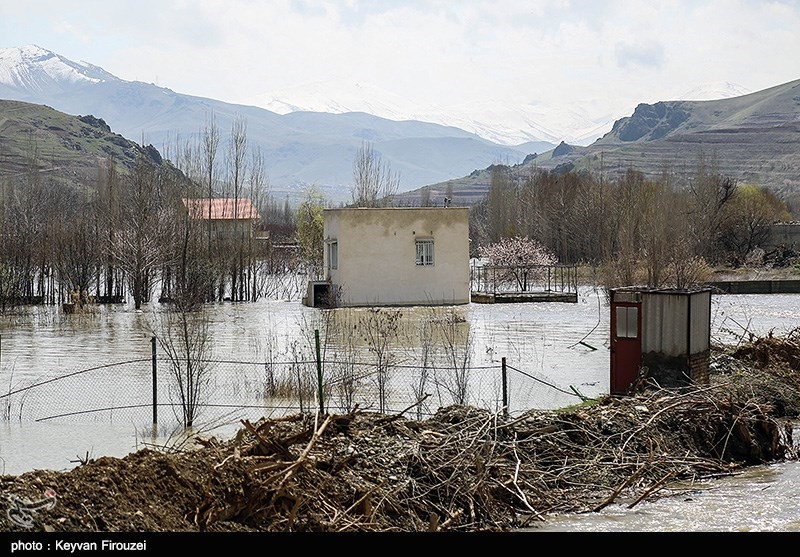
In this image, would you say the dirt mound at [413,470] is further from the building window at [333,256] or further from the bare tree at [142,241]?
the bare tree at [142,241]

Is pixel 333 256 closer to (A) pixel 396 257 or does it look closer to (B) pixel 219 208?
(A) pixel 396 257

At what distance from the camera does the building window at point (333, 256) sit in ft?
124

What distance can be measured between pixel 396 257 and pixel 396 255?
8 cm

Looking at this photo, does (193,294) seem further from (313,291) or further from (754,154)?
(754,154)

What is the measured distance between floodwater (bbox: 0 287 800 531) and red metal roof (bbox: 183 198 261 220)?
20.1ft

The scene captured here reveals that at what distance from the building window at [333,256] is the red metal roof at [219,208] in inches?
337

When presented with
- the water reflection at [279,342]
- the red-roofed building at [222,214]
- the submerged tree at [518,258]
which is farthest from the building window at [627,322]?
the submerged tree at [518,258]

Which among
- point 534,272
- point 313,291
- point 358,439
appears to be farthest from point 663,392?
point 534,272

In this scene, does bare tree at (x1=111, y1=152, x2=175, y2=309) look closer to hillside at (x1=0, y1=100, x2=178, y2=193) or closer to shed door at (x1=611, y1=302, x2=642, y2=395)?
shed door at (x1=611, y1=302, x2=642, y2=395)

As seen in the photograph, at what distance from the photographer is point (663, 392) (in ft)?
40.6

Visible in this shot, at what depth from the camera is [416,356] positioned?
2053 cm

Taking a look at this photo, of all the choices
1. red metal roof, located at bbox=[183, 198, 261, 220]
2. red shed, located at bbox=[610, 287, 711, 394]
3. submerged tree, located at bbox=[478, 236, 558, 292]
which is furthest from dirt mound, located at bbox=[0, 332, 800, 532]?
submerged tree, located at bbox=[478, 236, 558, 292]

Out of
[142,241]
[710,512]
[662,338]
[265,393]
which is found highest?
[142,241]

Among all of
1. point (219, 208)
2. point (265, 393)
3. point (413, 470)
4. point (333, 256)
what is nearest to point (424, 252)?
point (333, 256)
